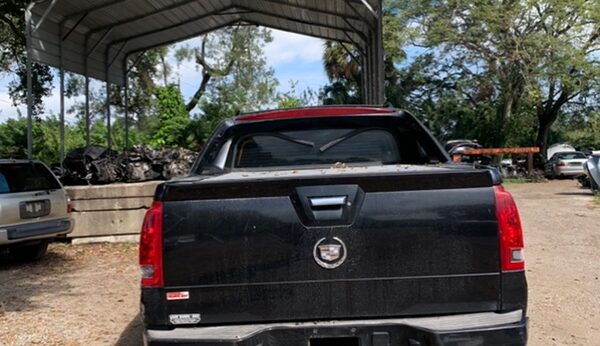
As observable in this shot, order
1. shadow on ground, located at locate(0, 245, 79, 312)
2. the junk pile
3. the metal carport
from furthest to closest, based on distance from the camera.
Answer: the metal carport → the junk pile → shadow on ground, located at locate(0, 245, 79, 312)

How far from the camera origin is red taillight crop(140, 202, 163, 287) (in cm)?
301

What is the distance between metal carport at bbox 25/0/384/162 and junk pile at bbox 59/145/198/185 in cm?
257

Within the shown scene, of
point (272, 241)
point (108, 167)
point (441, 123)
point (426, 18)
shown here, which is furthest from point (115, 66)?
point (441, 123)

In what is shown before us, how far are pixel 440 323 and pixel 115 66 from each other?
19.9 metres

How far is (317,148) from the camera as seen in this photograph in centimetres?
483

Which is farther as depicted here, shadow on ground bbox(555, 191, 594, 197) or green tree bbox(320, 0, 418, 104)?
green tree bbox(320, 0, 418, 104)

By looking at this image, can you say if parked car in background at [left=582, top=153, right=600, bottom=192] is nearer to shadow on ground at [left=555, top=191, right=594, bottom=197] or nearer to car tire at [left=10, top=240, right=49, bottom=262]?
shadow on ground at [left=555, top=191, right=594, bottom=197]

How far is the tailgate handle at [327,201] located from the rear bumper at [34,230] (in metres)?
6.85

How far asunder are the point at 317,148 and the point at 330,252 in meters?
1.97

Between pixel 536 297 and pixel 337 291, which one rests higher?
pixel 337 291

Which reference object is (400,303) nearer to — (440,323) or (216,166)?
(440,323)

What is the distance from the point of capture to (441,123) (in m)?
37.2

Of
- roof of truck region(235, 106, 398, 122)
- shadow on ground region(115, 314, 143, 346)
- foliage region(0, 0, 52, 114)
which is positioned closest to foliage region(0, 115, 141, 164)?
foliage region(0, 0, 52, 114)

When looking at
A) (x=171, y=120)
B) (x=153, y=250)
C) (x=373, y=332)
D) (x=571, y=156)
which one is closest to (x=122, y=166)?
(x=153, y=250)
